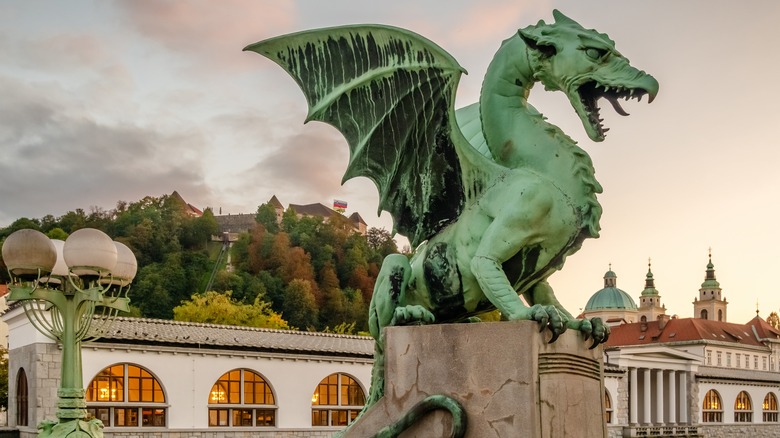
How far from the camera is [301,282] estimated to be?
202 feet

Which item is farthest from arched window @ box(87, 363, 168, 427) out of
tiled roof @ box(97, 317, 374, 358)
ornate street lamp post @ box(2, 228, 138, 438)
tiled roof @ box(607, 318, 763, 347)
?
tiled roof @ box(607, 318, 763, 347)

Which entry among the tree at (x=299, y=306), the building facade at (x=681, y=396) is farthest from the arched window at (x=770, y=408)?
the tree at (x=299, y=306)

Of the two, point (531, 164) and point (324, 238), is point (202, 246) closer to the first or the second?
point (324, 238)

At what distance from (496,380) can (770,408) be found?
177 ft

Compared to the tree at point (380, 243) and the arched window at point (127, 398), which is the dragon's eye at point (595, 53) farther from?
the tree at point (380, 243)

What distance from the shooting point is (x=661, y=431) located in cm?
4088

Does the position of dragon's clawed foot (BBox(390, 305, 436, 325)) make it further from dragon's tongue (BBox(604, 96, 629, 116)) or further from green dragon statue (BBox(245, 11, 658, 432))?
dragon's tongue (BBox(604, 96, 629, 116))

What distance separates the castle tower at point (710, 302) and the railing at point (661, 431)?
6938 centimetres

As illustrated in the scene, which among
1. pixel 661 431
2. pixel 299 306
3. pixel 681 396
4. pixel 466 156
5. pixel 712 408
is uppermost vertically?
pixel 299 306

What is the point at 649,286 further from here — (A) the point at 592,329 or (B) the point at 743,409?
(A) the point at 592,329

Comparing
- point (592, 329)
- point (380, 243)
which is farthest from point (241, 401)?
point (380, 243)

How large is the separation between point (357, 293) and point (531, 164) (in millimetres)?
58968

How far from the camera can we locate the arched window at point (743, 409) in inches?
1917

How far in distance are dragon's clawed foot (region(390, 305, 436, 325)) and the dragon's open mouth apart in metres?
A: 1.46
